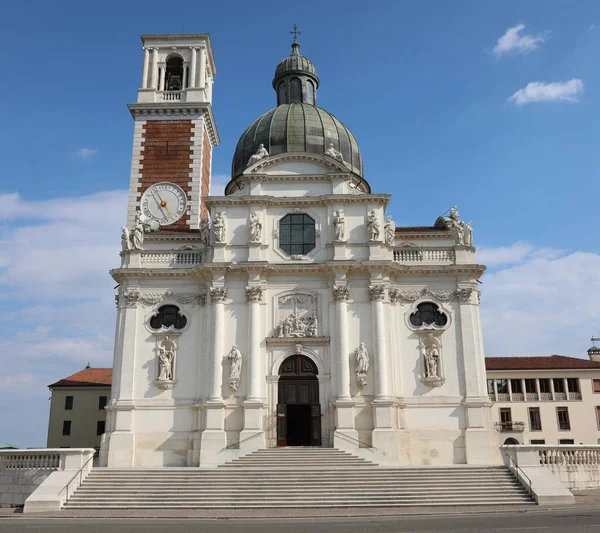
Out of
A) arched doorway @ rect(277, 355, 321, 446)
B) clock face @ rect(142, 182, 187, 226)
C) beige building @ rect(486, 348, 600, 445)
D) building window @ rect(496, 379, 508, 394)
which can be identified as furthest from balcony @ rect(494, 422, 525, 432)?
clock face @ rect(142, 182, 187, 226)

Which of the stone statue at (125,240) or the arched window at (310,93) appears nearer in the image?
the stone statue at (125,240)

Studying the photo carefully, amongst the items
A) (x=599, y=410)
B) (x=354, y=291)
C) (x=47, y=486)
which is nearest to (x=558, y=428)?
(x=599, y=410)

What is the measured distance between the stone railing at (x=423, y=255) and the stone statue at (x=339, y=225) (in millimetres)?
2887

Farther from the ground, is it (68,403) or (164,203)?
(164,203)

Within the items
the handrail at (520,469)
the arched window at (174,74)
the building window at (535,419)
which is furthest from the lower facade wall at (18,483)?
the building window at (535,419)

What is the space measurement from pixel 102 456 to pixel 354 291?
13.8m

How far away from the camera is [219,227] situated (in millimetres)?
30516

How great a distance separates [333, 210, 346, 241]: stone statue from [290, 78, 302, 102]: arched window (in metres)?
12.0

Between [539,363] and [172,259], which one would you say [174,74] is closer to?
[172,259]

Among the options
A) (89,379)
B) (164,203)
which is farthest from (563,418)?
(89,379)

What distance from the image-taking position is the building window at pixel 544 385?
2090 inches

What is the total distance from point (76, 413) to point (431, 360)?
117 ft

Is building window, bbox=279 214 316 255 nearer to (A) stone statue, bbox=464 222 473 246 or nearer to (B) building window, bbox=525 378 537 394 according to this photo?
(A) stone statue, bbox=464 222 473 246

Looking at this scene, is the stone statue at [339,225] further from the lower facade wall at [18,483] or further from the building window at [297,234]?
the lower facade wall at [18,483]
